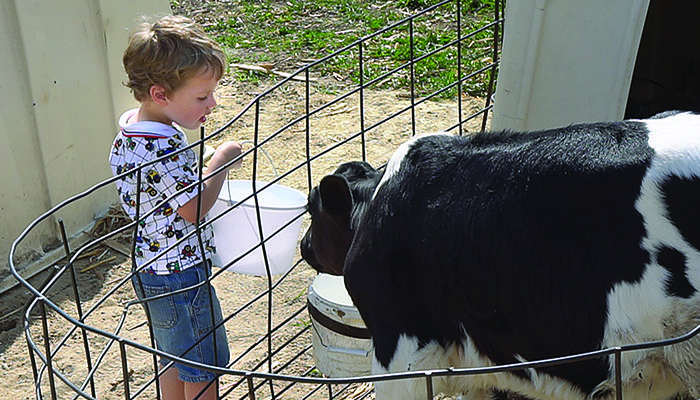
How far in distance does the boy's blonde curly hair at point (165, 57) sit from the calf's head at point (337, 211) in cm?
59

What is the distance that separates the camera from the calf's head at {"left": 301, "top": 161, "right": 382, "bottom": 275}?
303 cm

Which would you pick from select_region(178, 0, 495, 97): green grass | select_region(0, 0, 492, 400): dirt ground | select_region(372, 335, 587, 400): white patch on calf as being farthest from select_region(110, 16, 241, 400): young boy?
select_region(178, 0, 495, 97): green grass

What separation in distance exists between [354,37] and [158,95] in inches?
217

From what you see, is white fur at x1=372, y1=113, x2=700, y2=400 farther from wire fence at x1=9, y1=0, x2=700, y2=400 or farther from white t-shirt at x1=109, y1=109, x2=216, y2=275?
white t-shirt at x1=109, y1=109, x2=216, y2=275

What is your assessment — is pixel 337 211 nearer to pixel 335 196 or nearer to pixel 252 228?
pixel 335 196

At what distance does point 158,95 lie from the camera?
2.85 m

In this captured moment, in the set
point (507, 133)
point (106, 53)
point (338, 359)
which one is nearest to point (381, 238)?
point (507, 133)

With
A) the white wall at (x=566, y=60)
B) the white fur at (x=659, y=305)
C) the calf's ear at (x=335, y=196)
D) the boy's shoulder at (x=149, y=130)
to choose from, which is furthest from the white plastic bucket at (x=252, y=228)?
the white fur at (x=659, y=305)

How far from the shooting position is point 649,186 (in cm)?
230

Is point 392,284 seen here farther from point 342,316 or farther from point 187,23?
point 187,23

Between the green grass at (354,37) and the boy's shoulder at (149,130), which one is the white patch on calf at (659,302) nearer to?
the boy's shoulder at (149,130)

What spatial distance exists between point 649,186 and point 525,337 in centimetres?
59

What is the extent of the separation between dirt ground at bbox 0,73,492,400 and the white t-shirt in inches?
9.7

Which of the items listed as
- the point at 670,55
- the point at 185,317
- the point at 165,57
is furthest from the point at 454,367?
the point at 670,55
